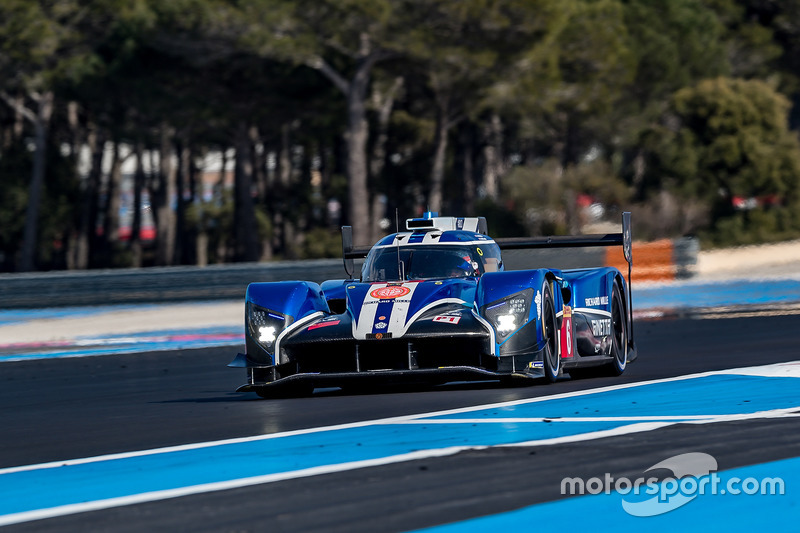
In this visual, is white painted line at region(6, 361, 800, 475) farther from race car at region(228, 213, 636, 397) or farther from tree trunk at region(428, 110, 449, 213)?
tree trunk at region(428, 110, 449, 213)

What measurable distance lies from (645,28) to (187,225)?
23.8 metres

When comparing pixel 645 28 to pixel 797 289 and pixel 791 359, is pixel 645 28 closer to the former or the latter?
pixel 797 289

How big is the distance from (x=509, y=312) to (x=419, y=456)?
322 centimetres

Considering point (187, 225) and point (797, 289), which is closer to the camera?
point (797, 289)

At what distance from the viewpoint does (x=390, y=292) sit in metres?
9.69

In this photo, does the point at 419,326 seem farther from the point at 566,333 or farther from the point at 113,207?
the point at 113,207

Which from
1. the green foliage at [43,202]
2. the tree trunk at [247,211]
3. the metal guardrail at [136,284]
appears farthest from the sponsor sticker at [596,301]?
the green foliage at [43,202]

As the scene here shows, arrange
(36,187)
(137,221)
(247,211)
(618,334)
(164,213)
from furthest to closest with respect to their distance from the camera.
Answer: (137,221) < (164,213) < (247,211) < (36,187) < (618,334)

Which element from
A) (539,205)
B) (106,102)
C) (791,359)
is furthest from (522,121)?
(791,359)

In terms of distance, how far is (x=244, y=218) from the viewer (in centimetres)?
4403

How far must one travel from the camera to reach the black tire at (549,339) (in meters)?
9.64

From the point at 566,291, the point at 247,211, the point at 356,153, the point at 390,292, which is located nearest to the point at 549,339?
the point at 566,291

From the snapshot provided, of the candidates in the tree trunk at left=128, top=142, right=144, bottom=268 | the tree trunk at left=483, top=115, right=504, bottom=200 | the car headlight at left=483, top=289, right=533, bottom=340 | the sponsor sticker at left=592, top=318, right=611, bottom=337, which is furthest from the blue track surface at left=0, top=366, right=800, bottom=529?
the tree trunk at left=128, top=142, right=144, bottom=268

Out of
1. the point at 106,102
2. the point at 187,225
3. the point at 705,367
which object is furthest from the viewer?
the point at 187,225
